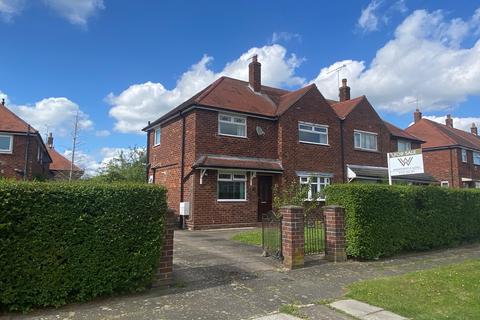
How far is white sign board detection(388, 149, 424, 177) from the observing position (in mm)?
12105

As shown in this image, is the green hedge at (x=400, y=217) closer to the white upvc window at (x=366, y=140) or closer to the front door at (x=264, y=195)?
the front door at (x=264, y=195)

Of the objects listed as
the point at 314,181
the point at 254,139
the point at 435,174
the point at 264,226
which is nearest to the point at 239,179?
the point at 254,139

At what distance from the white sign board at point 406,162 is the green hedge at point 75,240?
9.13 meters

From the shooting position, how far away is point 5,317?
198 inches

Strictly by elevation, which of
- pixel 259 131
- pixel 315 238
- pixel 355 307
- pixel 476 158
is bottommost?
pixel 355 307

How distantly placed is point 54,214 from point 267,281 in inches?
158

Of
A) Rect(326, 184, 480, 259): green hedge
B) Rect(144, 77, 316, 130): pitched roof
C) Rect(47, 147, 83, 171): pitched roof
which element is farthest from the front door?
Rect(47, 147, 83, 171): pitched roof

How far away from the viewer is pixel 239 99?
1933cm

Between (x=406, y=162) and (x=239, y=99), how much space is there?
31.0 ft

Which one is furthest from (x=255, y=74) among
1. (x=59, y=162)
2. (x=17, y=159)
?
(x=59, y=162)


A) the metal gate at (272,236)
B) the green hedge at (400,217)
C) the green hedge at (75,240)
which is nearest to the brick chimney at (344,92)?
the green hedge at (400,217)

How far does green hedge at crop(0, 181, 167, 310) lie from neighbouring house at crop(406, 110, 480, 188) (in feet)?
102

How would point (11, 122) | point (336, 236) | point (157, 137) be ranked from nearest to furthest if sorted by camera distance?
point (336, 236) < point (157, 137) < point (11, 122)

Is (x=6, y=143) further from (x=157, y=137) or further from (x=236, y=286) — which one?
(x=236, y=286)
